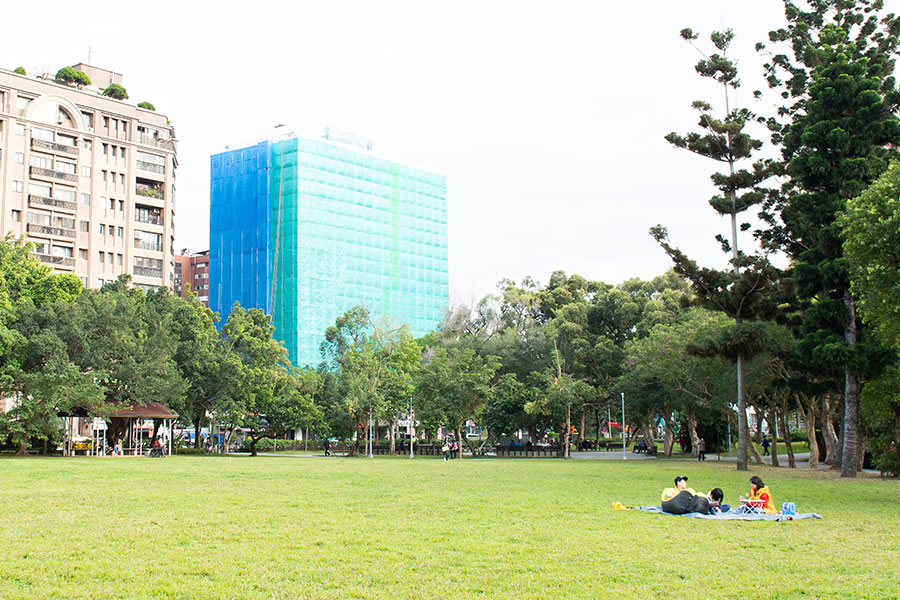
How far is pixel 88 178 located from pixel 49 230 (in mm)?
5824

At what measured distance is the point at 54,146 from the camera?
65312mm

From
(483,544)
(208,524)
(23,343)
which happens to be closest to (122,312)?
(23,343)

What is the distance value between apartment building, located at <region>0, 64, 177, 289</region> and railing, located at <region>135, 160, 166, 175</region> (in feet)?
0.29

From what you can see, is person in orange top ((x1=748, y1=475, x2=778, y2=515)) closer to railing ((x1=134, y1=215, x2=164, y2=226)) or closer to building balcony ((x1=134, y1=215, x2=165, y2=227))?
building balcony ((x1=134, y1=215, x2=165, y2=227))

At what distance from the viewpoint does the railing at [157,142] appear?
7181 cm

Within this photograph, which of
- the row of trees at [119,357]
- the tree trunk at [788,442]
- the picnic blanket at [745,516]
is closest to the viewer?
the picnic blanket at [745,516]

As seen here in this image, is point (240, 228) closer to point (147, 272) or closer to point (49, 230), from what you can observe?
point (147, 272)

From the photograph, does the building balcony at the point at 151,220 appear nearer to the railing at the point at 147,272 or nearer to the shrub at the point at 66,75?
the railing at the point at 147,272

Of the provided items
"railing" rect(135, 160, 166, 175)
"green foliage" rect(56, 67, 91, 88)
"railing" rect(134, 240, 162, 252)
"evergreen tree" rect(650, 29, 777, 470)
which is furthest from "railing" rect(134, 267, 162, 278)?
"evergreen tree" rect(650, 29, 777, 470)

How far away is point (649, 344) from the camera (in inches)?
1713

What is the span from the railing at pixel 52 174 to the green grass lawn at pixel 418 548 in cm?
5296

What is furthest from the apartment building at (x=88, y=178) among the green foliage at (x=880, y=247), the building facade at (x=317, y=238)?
the green foliage at (x=880, y=247)

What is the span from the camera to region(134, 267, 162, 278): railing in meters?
69.8

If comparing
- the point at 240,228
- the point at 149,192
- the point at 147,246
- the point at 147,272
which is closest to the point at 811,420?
the point at 147,272
